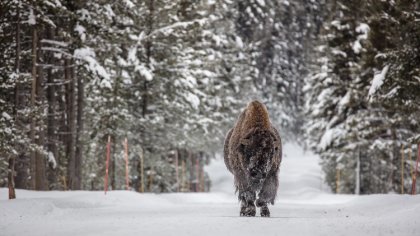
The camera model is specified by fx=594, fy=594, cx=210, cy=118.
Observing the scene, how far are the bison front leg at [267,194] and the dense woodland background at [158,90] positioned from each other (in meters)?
5.44

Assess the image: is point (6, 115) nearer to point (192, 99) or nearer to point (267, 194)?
point (267, 194)

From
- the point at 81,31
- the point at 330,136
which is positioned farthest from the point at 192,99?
the point at 81,31

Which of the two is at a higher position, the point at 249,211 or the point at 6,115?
the point at 6,115

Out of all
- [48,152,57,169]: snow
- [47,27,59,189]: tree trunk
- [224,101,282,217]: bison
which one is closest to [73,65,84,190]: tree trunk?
[47,27,59,189]: tree trunk

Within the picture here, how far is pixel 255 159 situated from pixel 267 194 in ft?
2.76

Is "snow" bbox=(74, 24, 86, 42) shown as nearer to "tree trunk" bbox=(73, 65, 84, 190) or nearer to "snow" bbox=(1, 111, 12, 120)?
"tree trunk" bbox=(73, 65, 84, 190)

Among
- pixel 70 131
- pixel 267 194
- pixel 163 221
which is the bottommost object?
pixel 163 221

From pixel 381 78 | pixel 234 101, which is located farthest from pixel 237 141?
pixel 234 101

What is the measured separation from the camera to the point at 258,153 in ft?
31.5

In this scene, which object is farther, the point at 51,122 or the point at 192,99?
the point at 192,99

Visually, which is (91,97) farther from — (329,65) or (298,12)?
(298,12)

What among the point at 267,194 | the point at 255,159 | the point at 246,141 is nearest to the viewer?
the point at 255,159

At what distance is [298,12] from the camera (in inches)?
2537

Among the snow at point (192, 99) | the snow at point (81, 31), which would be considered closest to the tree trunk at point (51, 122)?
the snow at point (81, 31)
